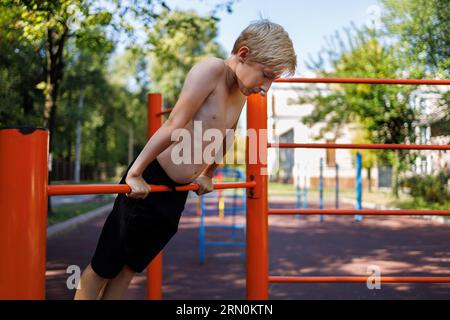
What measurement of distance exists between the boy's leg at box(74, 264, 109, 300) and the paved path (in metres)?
2.02

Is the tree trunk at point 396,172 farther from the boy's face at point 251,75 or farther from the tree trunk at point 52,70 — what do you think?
the boy's face at point 251,75

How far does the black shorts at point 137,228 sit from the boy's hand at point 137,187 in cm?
12

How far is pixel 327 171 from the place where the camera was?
81.0 ft

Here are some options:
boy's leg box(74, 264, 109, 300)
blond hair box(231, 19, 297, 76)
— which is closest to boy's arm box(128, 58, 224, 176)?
blond hair box(231, 19, 297, 76)

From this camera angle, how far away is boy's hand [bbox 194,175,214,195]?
169cm

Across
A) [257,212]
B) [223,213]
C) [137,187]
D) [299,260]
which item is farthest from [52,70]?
[137,187]

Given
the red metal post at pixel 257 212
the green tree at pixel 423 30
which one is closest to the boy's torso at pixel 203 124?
the red metal post at pixel 257 212

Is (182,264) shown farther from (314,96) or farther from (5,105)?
(314,96)

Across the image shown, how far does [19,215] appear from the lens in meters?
1.07

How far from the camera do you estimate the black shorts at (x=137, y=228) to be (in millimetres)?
1512

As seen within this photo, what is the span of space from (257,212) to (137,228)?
64 centimetres

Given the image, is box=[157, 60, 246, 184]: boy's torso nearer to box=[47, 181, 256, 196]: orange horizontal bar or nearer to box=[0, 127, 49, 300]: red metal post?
box=[47, 181, 256, 196]: orange horizontal bar

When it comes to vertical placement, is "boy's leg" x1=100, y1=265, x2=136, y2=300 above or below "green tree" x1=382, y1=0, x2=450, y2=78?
below
